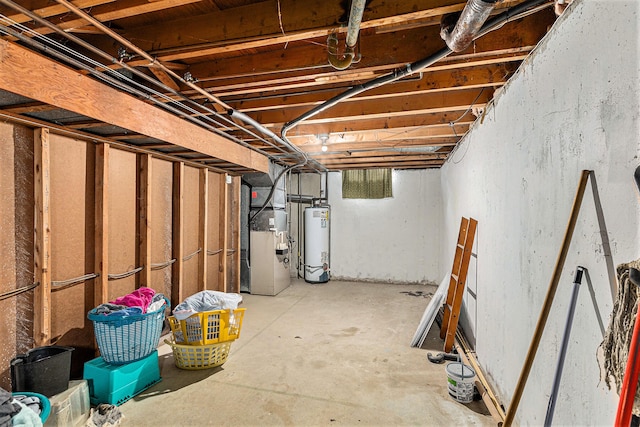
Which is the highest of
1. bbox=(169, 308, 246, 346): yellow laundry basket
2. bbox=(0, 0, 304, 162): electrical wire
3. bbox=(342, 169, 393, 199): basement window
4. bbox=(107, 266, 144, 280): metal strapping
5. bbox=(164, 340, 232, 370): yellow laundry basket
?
→ bbox=(0, 0, 304, 162): electrical wire

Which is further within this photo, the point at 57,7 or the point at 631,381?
the point at 57,7

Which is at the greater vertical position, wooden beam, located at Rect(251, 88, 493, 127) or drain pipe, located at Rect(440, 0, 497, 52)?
wooden beam, located at Rect(251, 88, 493, 127)

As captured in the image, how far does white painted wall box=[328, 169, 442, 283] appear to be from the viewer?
19.5 feet

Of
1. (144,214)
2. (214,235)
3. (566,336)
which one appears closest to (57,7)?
(144,214)

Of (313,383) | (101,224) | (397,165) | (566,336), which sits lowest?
(313,383)

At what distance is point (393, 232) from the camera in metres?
6.12

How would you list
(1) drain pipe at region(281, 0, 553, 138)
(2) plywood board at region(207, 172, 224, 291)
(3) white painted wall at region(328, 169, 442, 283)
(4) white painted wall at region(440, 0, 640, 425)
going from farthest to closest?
(3) white painted wall at region(328, 169, 442, 283) < (2) plywood board at region(207, 172, 224, 291) < (1) drain pipe at region(281, 0, 553, 138) < (4) white painted wall at region(440, 0, 640, 425)

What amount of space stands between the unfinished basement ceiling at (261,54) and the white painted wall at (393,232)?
284cm

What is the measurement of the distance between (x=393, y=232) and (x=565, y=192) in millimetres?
4788

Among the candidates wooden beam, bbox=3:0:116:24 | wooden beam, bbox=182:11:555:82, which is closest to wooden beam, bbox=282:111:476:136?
wooden beam, bbox=182:11:555:82

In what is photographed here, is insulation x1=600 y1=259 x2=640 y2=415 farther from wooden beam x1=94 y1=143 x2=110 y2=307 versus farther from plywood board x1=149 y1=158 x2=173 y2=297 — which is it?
plywood board x1=149 y1=158 x2=173 y2=297

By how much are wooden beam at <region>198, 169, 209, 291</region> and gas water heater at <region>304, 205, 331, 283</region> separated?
88.4 inches

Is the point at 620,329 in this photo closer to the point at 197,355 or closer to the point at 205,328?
the point at 205,328

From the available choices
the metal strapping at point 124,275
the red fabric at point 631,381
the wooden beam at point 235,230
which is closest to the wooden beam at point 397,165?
the wooden beam at point 235,230
